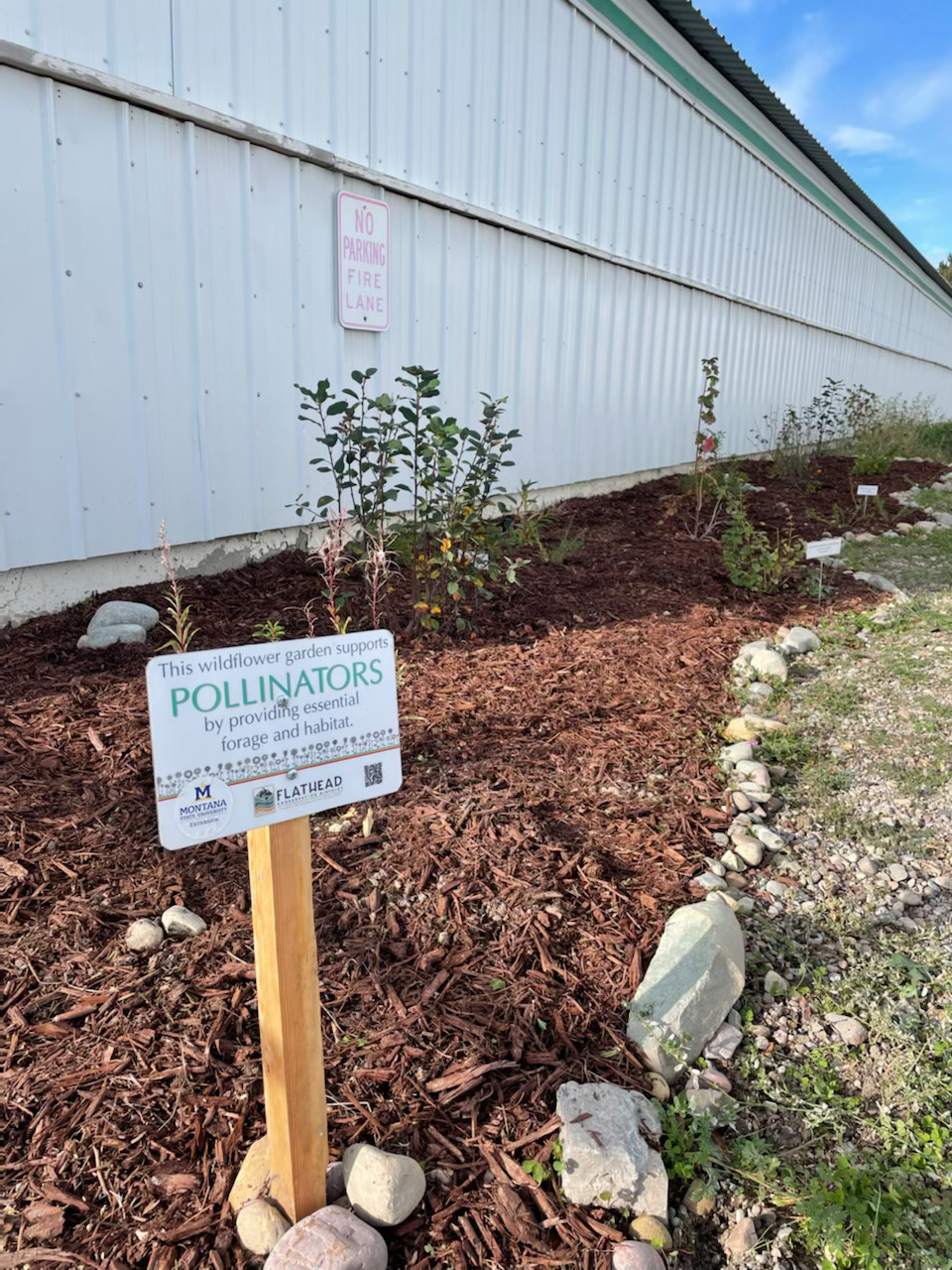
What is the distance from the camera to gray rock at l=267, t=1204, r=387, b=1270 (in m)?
1.39

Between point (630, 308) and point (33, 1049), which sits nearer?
point (33, 1049)

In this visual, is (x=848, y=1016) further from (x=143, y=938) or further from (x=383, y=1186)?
(x=143, y=938)

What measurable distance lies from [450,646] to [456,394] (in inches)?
119

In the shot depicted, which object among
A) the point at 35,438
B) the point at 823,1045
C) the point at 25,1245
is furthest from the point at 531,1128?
the point at 35,438

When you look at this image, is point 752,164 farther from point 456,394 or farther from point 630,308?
point 456,394

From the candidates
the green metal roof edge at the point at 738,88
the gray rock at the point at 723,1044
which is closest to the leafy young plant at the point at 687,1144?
the gray rock at the point at 723,1044

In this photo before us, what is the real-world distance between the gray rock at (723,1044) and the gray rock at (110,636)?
9.06 ft

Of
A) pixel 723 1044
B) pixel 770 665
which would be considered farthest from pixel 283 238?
pixel 723 1044

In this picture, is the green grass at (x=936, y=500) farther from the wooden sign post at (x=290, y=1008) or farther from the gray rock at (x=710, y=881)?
the wooden sign post at (x=290, y=1008)

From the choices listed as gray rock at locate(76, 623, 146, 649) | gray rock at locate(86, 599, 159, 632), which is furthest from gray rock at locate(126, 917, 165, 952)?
gray rock at locate(86, 599, 159, 632)

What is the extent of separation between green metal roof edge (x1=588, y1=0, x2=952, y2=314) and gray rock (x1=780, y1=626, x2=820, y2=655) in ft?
19.9

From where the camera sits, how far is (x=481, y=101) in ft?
20.4

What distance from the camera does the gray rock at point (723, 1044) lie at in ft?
6.49

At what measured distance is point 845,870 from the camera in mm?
2678
